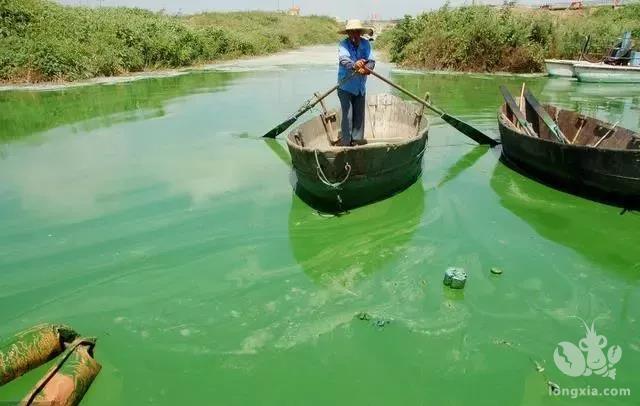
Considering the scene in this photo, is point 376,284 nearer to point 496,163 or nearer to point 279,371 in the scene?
point 279,371

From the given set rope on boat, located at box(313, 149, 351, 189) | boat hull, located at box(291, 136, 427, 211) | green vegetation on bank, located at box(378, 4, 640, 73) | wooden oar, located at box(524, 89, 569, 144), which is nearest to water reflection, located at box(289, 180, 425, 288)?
boat hull, located at box(291, 136, 427, 211)

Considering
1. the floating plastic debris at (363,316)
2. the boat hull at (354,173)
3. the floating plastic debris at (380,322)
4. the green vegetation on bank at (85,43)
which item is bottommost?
the floating plastic debris at (380,322)

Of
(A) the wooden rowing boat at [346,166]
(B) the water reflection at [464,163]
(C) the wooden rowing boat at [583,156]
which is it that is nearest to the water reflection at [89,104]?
(A) the wooden rowing boat at [346,166]

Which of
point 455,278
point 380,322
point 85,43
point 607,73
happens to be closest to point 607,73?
point 607,73

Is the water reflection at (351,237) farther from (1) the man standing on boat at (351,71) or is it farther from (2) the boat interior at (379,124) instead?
(2) the boat interior at (379,124)

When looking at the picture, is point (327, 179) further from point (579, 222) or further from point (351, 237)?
point (579, 222)

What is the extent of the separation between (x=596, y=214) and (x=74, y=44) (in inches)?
662

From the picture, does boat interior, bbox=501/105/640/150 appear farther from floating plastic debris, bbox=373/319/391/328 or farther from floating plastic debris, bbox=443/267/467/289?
floating plastic debris, bbox=373/319/391/328

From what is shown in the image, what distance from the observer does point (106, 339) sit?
3.41 m

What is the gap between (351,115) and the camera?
5.98 m

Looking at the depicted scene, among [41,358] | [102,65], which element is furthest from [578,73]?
[41,358]

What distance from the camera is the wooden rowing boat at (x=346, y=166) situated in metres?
4.90

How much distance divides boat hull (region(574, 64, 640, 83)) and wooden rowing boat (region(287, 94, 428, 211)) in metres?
11.8

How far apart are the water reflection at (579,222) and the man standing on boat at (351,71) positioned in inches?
80.8
